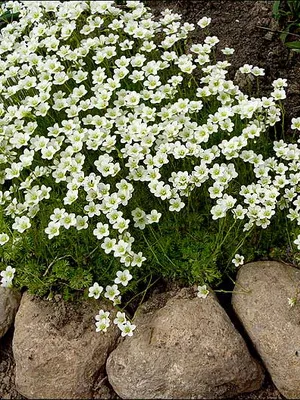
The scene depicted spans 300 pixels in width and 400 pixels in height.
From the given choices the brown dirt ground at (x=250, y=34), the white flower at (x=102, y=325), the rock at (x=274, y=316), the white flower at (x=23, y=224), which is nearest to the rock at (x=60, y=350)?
the white flower at (x=102, y=325)

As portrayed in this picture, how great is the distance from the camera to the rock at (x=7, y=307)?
3826 millimetres

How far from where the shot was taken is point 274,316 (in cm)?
347

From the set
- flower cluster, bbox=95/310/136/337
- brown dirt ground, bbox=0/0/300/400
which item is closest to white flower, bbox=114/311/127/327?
flower cluster, bbox=95/310/136/337

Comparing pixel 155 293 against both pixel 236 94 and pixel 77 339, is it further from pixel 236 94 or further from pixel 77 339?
pixel 236 94

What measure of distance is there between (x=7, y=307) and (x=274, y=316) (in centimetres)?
149

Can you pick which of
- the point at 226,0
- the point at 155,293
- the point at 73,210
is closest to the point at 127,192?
the point at 73,210

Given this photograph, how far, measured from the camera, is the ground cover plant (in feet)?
11.7

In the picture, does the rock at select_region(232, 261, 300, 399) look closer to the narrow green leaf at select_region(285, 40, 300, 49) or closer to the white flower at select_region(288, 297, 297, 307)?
the white flower at select_region(288, 297, 297, 307)

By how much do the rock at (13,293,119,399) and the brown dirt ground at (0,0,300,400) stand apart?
6.06 feet

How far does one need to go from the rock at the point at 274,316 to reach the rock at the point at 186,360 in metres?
0.10

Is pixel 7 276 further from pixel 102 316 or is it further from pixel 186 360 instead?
pixel 186 360

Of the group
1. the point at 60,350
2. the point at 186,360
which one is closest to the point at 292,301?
the point at 186,360

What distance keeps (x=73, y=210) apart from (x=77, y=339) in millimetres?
697

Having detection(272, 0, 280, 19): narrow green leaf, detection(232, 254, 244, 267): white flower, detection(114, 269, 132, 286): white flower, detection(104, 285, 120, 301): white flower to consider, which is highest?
detection(272, 0, 280, 19): narrow green leaf
